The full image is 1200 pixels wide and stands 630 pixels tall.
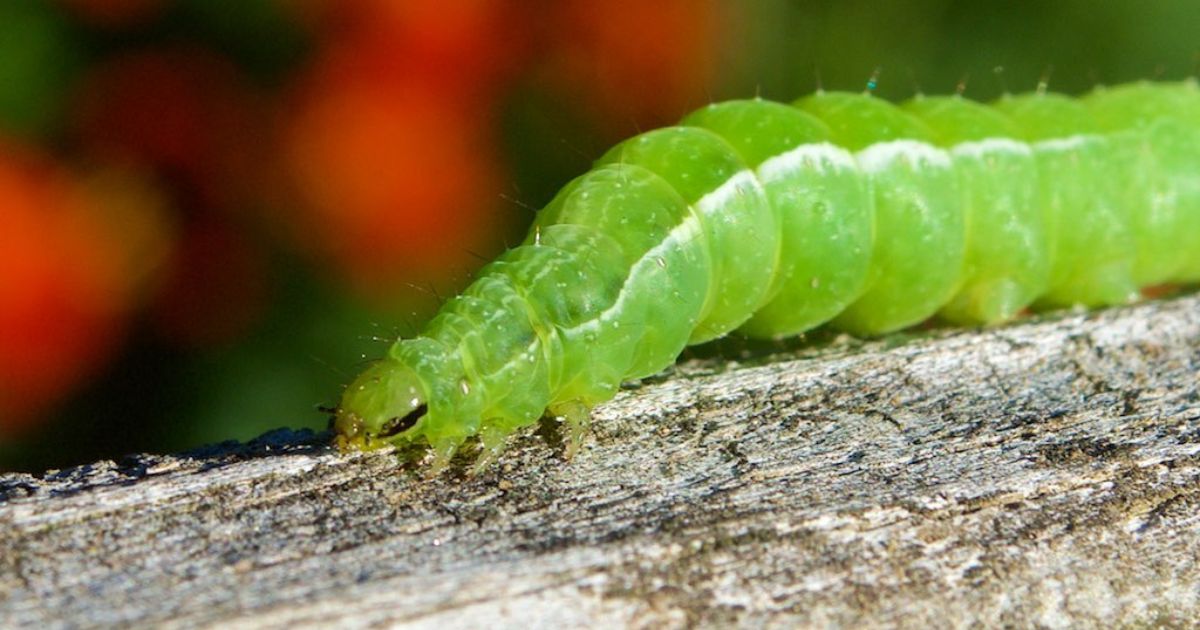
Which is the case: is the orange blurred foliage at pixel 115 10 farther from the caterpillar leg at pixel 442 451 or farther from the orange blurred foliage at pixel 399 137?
the caterpillar leg at pixel 442 451

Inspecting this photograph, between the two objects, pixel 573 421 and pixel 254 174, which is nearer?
pixel 573 421

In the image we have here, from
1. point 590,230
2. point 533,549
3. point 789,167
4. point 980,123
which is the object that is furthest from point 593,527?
point 980,123

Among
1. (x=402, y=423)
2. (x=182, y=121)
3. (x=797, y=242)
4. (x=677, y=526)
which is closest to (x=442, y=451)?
(x=402, y=423)

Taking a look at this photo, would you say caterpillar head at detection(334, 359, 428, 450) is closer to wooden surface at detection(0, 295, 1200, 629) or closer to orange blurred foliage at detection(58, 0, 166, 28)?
wooden surface at detection(0, 295, 1200, 629)

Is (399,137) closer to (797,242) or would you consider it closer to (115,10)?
(115,10)

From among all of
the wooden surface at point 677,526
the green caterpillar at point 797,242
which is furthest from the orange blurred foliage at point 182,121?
the wooden surface at point 677,526

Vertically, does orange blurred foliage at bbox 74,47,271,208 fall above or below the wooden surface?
above

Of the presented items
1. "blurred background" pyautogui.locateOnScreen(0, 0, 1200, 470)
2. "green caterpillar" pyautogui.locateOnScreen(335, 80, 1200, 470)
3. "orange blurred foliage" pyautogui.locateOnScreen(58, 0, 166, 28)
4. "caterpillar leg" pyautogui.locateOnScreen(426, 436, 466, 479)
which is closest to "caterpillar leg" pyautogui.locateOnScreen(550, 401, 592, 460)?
"green caterpillar" pyautogui.locateOnScreen(335, 80, 1200, 470)
